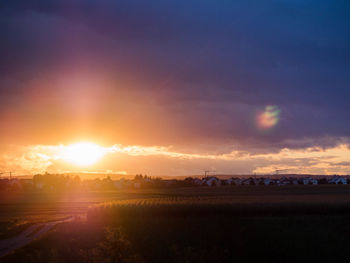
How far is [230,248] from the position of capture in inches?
981

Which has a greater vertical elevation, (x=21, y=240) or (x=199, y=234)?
(x=199, y=234)

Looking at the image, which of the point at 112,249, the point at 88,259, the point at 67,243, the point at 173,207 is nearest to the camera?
the point at 88,259

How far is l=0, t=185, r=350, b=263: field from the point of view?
2309 centimetres

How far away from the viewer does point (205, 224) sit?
32625 millimetres

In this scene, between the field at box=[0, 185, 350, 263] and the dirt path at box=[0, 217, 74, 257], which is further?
the dirt path at box=[0, 217, 74, 257]

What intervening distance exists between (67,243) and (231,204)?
62.8 ft

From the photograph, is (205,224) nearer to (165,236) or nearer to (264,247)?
(165,236)

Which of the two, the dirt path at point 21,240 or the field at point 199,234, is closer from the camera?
the field at point 199,234

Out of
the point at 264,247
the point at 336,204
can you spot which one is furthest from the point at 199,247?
the point at 336,204

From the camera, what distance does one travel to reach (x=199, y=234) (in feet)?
93.6

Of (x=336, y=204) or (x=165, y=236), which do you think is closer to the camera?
(x=165, y=236)

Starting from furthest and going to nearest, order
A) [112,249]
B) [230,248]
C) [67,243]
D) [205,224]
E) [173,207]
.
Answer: [173,207] < [205,224] < [67,243] < [230,248] < [112,249]

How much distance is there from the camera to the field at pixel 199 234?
75.8ft

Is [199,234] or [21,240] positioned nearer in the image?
[199,234]
